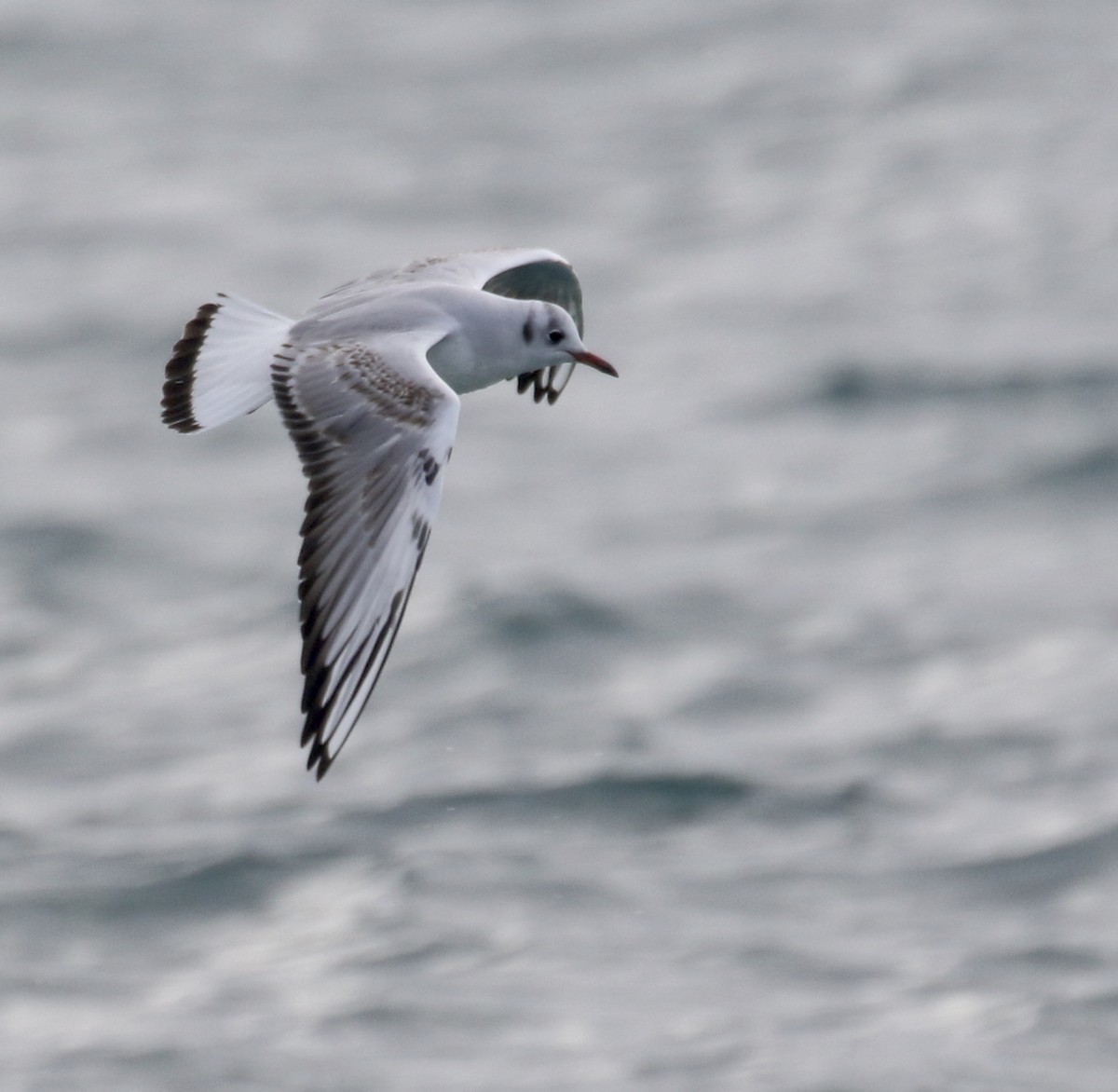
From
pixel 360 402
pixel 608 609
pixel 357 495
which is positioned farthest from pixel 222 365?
pixel 608 609

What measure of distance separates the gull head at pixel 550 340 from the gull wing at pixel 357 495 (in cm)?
47

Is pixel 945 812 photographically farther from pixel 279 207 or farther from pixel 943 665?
pixel 279 207

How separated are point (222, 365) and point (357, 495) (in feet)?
2.95

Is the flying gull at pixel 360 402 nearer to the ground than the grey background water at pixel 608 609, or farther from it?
nearer to the ground

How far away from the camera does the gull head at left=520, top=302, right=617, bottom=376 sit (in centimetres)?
714

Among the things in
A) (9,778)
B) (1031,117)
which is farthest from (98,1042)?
(1031,117)

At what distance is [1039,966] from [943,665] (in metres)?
2.47

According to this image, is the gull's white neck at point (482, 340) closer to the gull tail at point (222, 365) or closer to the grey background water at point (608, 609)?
the gull tail at point (222, 365)

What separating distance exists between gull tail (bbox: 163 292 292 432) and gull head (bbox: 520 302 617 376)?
677mm

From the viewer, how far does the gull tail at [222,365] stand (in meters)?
6.74

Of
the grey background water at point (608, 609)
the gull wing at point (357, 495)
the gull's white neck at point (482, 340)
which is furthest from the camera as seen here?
the grey background water at point (608, 609)

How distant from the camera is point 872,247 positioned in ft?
61.5

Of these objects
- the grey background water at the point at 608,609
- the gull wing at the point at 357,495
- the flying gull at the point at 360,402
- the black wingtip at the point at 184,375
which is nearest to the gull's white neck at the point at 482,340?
the flying gull at the point at 360,402

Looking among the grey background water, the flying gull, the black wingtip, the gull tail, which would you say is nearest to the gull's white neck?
the flying gull
